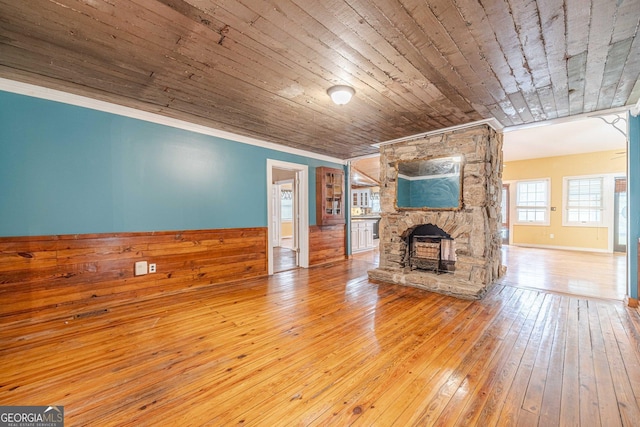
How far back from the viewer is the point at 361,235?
279 inches

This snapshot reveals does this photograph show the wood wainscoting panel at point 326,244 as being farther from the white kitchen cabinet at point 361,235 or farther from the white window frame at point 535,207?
the white window frame at point 535,207

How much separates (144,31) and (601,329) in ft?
15.2

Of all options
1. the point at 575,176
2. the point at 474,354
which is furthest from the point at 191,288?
the point at 575,176

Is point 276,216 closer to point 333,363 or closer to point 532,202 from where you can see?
point 333,363

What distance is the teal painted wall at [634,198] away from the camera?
9.95 feet

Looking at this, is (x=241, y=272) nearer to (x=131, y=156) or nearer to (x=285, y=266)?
(x=285, y=266)

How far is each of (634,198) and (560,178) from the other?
5167mm

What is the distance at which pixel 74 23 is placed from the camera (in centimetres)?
176

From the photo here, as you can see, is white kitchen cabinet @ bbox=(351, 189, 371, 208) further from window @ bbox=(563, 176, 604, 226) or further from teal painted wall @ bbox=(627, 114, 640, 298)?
teal painted wall @ bbox=(627, 114, 640, 298)

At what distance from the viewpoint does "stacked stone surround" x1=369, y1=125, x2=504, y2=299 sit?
357 centimetres

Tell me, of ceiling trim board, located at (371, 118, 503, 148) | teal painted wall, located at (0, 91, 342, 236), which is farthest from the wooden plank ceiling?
teal painted wall, located at (0, 91, 342, 236)

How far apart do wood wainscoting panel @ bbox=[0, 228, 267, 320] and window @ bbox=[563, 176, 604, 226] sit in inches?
339

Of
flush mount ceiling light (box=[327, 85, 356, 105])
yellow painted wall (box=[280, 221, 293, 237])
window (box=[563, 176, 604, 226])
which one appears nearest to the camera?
flush mount ceiling light (box=[327, 85, 356, 105])

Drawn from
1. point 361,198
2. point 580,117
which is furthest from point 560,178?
point 361,198
